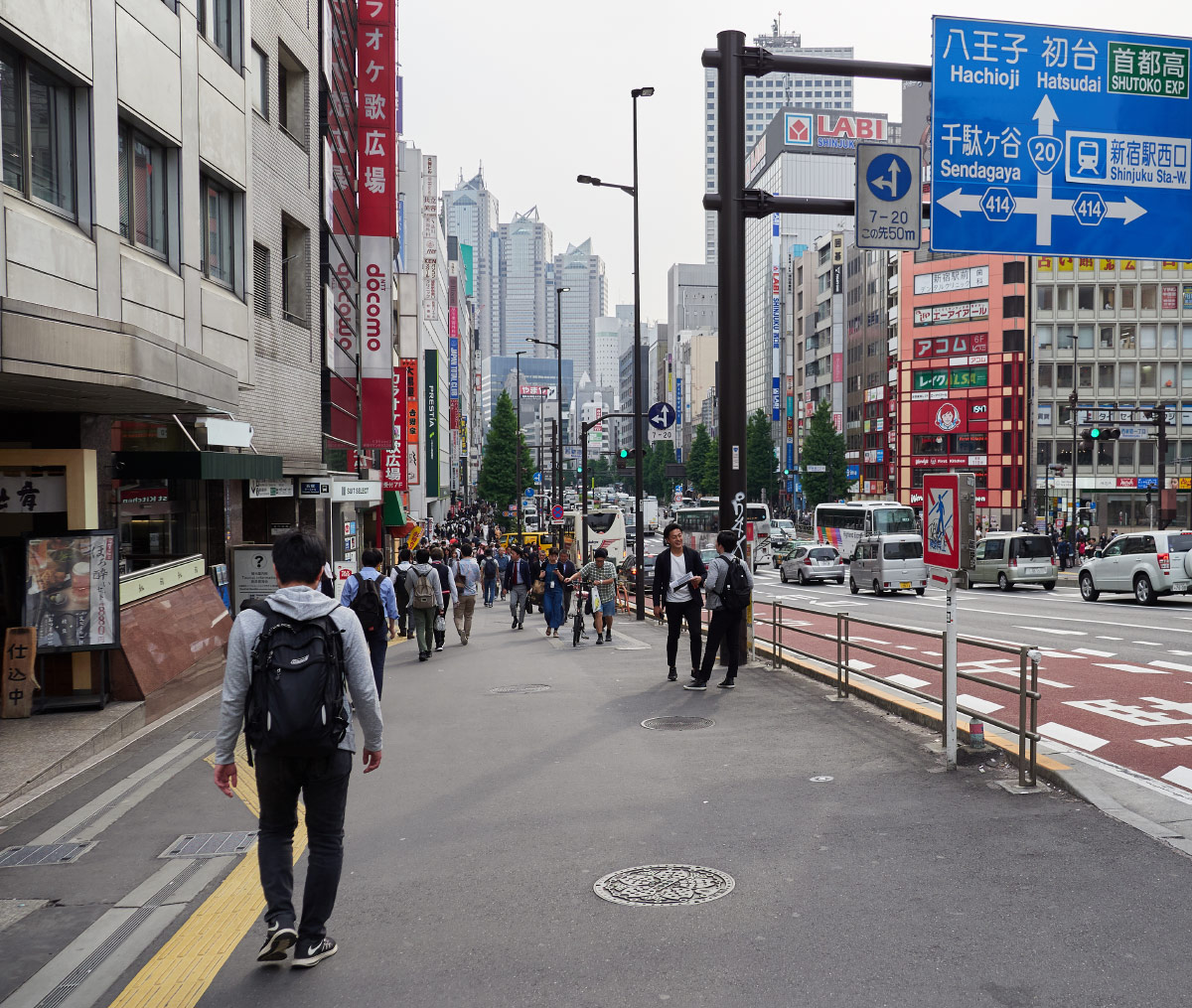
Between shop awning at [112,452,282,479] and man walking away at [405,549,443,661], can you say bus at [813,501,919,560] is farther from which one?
shop awning at [112,452,282,479]

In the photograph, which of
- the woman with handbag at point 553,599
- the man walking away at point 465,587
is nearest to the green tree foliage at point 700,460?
the woman with handbag at point 553,599

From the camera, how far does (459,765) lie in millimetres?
8594

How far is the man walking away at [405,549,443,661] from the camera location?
16656 millimetres

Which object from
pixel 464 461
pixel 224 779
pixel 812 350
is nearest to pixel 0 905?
pixel 224 779

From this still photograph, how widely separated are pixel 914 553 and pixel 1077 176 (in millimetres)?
26298

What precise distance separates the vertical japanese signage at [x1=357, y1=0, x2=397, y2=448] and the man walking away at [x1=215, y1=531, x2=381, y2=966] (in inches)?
943

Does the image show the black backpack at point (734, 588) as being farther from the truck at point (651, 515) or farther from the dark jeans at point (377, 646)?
the truck at point (651, 515)

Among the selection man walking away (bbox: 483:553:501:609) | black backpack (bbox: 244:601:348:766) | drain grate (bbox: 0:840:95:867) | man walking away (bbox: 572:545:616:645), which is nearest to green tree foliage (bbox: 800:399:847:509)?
man walking away (bbox: 483:553:501:609)

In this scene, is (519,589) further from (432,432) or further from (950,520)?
(432,432)

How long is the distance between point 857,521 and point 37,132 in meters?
44.0

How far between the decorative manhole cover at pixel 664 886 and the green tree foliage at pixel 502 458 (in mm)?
89412

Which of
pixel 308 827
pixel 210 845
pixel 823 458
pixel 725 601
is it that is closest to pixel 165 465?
pixel 725 601

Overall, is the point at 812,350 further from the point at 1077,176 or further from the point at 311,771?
the point at 311,771

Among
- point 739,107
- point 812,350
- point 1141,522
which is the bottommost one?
point 1141,522
